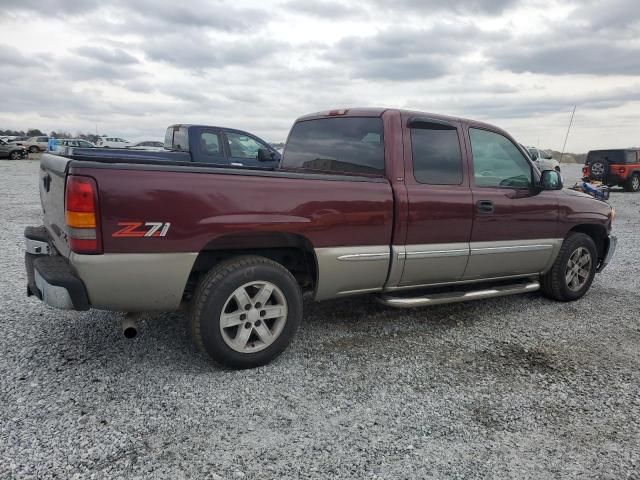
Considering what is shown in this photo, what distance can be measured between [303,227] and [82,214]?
1371 mm

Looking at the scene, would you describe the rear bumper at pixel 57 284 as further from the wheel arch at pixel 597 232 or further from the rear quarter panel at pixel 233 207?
the wheel arch at pixel 597 232

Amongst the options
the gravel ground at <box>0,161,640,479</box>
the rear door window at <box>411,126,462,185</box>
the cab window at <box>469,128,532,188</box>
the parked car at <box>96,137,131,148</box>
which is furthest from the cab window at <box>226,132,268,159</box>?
the parked car at <box>96,137,131,148</box>

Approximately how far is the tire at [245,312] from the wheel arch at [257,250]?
0.12 metres

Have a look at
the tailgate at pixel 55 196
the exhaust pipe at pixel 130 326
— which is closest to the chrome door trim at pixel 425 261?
the exhaust pipe at pixel 130 326

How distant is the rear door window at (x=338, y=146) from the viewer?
397cm

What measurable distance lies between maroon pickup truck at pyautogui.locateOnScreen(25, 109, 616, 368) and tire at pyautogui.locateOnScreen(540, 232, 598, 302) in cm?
2

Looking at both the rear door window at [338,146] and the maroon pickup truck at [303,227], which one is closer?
the maroon pickup truck at [303,227]

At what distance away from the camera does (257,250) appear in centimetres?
360

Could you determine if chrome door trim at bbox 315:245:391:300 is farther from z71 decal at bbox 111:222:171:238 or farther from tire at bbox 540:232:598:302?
tire at bbox 540:232:598:302

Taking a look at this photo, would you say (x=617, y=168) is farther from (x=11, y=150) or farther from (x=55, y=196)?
(x=11, y=150)

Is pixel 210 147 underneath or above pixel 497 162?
above

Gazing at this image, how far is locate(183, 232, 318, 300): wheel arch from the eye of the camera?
331cm

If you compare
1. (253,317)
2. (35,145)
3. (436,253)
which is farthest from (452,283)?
(35,145)

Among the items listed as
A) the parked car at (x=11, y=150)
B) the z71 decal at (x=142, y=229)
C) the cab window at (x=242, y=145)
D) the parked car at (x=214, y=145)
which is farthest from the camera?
the parked car at (x=11, y=150)
